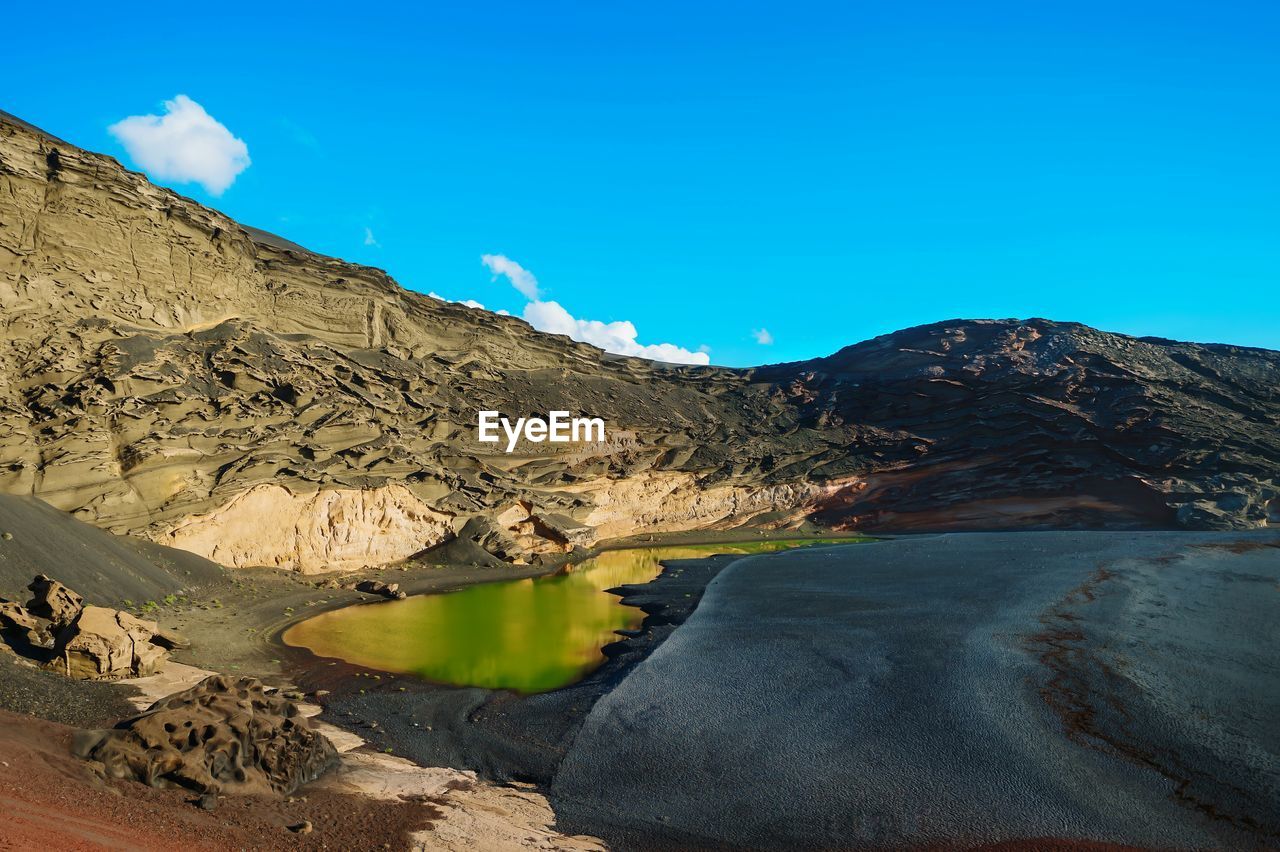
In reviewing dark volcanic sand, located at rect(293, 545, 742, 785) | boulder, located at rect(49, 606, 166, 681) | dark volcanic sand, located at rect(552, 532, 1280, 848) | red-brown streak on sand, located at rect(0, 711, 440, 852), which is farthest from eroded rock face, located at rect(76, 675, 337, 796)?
boulder, located at rect(49, 606, 166, 681)

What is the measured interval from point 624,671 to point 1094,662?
8.31 m

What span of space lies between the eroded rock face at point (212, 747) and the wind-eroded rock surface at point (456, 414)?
15.1 meters

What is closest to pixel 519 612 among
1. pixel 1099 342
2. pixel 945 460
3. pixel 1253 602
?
pixel 1253 602

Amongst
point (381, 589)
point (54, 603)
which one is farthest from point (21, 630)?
point (381, 589)

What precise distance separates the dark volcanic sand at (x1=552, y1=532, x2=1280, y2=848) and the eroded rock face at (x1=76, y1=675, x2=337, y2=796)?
3.22 m

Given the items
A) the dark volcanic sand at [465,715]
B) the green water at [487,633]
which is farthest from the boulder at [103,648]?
the green water at [487,633]

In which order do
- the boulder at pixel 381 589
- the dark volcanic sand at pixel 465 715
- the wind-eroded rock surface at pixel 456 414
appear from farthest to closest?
the boulder at pixel 381 589, the wind-eroded rock surface at pixel 456 414, the dark volcanic sand at pixel 465 715

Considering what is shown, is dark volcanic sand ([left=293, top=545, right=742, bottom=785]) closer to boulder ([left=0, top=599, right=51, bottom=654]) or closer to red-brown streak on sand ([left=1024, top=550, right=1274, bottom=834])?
boulder ([left=0, top=599, right=51, bottom=654])

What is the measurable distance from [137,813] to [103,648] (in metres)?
6.14

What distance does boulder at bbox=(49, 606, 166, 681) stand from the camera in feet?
38.4

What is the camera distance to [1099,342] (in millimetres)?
48188

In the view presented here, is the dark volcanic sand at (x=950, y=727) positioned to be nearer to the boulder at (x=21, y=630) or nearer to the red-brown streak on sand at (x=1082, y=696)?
the red-brown streak on sand at (x=1082, y=696)

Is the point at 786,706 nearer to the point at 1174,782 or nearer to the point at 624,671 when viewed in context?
the point at 624,671

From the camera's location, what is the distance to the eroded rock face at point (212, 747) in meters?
8.11
